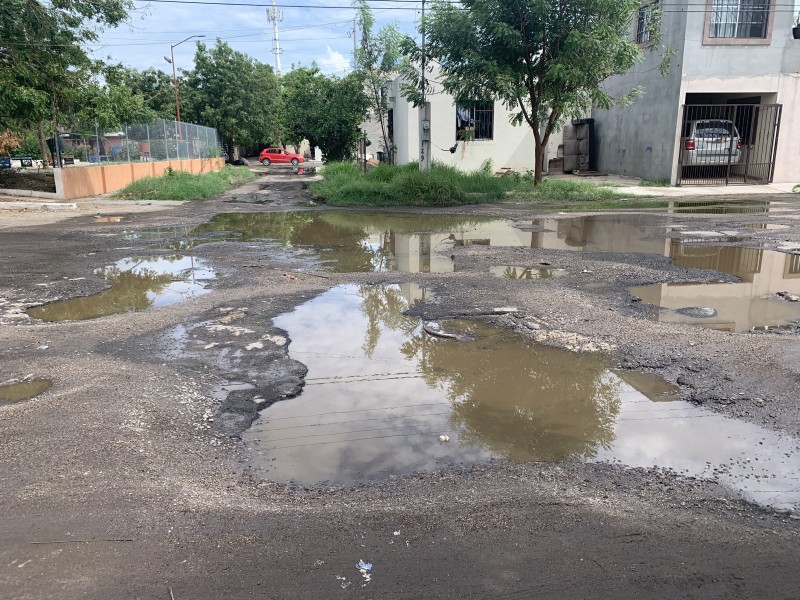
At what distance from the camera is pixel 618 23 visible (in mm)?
17469

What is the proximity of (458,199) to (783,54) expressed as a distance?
42.6 ft

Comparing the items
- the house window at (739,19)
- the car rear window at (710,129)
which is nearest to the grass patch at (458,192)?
the car rear window at (710,129)

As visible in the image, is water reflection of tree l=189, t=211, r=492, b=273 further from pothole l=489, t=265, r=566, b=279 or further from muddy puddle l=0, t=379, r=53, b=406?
muddy puddle l=0, t=379, r=53, b=406

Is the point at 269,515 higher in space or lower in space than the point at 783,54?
lower

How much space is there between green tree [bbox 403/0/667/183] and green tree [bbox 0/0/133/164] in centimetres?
1036

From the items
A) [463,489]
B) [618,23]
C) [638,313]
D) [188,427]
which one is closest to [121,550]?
[188,427]

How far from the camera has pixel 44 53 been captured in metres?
19.1

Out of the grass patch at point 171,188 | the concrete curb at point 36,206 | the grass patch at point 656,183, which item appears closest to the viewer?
the concrete curb at point 36,206

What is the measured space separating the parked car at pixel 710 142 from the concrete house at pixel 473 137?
22.1 ft

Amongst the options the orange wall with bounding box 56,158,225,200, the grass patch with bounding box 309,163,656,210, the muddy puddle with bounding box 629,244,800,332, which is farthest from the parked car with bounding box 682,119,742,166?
the orange wall with bounding box 56,158,225,200

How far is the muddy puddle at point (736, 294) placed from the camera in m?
6.91

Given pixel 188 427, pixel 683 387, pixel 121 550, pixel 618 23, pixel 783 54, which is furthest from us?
pixel 783 54

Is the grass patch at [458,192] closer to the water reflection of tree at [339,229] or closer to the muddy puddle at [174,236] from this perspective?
the water reflection of tree at [339,229]

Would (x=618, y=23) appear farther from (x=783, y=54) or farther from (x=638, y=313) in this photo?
(x=638, y=313)
